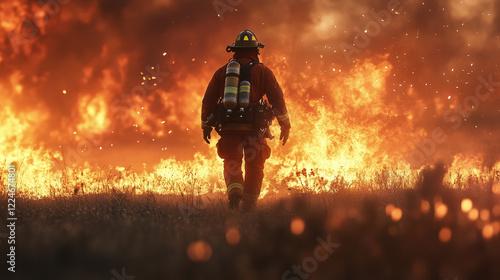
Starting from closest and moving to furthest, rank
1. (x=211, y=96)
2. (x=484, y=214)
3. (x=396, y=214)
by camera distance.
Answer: (x=396, y=214), (x=484, y=214), (x=211, y=96)

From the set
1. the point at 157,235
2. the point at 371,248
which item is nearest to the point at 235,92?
the point at 157,235

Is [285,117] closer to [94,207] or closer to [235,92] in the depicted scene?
[235,92]

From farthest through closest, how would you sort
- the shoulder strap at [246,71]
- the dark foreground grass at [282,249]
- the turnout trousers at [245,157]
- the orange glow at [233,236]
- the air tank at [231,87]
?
the shoulder strap at [246,71]
the turnout trousers at [245,157]
the air tank at [231,87]
the orange glow at [233,236]
the dark foreground grass at [282,249]

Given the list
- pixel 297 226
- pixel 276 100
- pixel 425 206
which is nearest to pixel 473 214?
pixel 425 206

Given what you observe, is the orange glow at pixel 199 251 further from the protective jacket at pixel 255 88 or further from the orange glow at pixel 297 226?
the protective jacket at pixel 255 88

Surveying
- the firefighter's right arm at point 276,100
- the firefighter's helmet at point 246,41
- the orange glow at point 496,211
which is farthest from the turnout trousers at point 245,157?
the orange glow at point 496,211

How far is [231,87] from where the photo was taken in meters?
8.08

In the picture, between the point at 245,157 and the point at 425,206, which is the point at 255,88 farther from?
the point at 425,206

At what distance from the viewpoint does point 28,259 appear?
4.51 metres

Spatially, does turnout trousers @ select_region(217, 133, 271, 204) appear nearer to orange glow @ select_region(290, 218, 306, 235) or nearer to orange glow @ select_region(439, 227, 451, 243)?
orange glow @ select_region(290, 218, 306, 235)

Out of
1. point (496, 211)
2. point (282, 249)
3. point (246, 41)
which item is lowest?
point (282, 249)

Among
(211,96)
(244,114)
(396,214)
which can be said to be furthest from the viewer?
(211,96)

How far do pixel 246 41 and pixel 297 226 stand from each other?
454 centimetres

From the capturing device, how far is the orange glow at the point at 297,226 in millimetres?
4895
